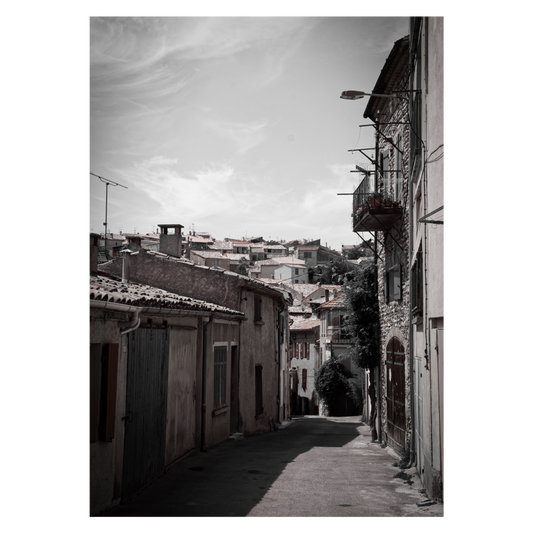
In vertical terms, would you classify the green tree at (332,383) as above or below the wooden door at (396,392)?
below

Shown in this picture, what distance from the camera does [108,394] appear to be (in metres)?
6.41

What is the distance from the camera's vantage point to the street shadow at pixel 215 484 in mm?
6574

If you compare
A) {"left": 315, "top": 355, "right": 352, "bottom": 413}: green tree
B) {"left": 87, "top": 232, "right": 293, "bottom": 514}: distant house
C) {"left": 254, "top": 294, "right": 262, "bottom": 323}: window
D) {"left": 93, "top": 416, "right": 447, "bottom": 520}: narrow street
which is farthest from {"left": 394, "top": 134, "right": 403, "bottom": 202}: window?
{"left": 315, "top": 355, "right": 352, "bottom": 413}: green tree

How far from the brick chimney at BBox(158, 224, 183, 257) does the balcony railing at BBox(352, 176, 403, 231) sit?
5675 mm

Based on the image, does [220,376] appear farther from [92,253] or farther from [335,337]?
[335,337]

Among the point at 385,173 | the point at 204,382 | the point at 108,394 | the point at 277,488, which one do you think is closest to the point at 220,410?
the point at 204,382

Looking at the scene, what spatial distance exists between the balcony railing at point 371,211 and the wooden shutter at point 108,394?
7.65m

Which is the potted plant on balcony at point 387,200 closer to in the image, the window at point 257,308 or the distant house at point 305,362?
the window at point 257,308

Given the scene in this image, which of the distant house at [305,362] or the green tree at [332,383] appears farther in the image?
the distant house at [305,362]

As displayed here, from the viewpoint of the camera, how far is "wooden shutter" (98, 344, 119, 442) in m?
6.42

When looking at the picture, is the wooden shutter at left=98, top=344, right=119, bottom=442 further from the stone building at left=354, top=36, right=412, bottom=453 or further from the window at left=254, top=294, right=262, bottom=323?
the window at left=254, top=294, right=262, bottom=323

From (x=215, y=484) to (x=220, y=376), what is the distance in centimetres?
501

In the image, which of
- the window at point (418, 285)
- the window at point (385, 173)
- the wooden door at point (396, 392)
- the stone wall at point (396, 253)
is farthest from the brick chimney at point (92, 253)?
the window at point (385, 173)
